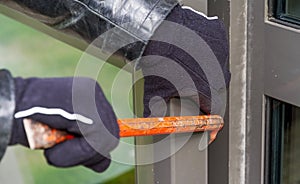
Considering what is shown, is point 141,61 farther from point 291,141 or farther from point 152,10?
point 291,141

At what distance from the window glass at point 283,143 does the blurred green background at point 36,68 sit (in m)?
0.86

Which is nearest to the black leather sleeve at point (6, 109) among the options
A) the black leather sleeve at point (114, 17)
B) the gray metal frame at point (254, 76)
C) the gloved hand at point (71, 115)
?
the gloved hand at point (71, 115)

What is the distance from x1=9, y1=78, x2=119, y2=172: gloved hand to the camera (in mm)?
566

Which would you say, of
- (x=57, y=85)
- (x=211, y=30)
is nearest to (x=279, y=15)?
(x=211, y=30)

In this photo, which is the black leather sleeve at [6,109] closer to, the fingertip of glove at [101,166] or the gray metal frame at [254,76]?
the fingertip of glove at [101,166]

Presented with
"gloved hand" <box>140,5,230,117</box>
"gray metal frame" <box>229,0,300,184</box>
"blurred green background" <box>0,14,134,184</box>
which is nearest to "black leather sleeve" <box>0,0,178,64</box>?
"gloved hand" <box>140,5,230,117</box>

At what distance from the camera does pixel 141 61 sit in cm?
81

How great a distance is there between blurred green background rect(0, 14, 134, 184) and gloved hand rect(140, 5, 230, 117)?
103 centimetres

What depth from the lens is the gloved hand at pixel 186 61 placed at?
2.61ft

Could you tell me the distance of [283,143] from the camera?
3.36 feet

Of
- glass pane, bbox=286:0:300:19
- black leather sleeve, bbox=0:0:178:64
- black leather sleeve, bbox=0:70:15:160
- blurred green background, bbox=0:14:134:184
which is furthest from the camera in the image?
blurred green background, bbox=0:14:134:184

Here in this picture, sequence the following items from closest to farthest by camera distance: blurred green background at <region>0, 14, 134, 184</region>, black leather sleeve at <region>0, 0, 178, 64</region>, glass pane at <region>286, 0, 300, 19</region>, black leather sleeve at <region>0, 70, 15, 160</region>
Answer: black leather sleeve at <region>0, 70, 15, 160</region> < black leather sleeve at <region>0, 0, 178, 64</region> < glass pane at <region>286, 0, 300, 19</region> < blurred green background at <region>0, 14, 134, 184</region>

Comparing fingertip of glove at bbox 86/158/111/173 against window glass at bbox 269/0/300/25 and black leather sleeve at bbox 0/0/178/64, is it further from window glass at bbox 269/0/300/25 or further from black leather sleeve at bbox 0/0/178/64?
window glass at bbox 269/0/300/25

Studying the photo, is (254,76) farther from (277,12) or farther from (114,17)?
(114,17)
